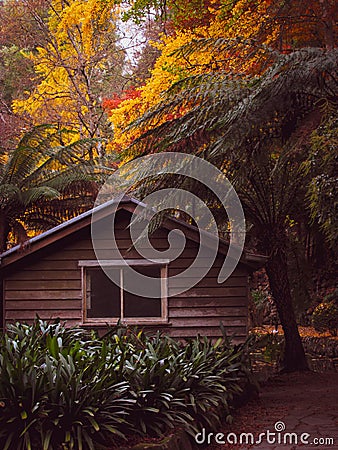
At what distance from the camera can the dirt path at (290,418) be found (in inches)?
250

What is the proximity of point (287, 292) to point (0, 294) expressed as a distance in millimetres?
5328

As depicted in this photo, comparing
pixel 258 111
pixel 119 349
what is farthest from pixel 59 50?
pixel 119 349

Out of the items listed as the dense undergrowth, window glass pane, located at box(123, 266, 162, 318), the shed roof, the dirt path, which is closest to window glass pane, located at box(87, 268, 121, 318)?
window glass pane, located at box(123, 266, 162, 318)

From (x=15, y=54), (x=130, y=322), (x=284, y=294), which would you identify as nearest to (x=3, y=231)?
(x=130, y=322)

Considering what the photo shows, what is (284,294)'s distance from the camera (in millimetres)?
12453

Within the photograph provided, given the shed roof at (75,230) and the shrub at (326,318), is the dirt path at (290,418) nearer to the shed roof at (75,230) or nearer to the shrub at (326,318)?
the shed roof at (75,230)

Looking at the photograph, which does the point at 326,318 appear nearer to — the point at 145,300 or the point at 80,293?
the point at 145,300

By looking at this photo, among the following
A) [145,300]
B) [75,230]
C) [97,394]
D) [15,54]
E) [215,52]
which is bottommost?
[97,394]

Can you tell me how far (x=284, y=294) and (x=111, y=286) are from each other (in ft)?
11.5

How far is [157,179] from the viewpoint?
9711mm

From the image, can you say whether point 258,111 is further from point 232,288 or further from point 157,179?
point 232,288

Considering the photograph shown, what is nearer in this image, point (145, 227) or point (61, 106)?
point (145, 227)

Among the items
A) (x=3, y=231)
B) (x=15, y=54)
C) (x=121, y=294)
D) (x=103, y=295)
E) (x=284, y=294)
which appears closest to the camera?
(x=121, y=294)

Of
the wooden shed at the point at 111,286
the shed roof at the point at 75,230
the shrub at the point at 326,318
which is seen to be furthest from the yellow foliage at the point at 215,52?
the shrub at the point at 326,318
